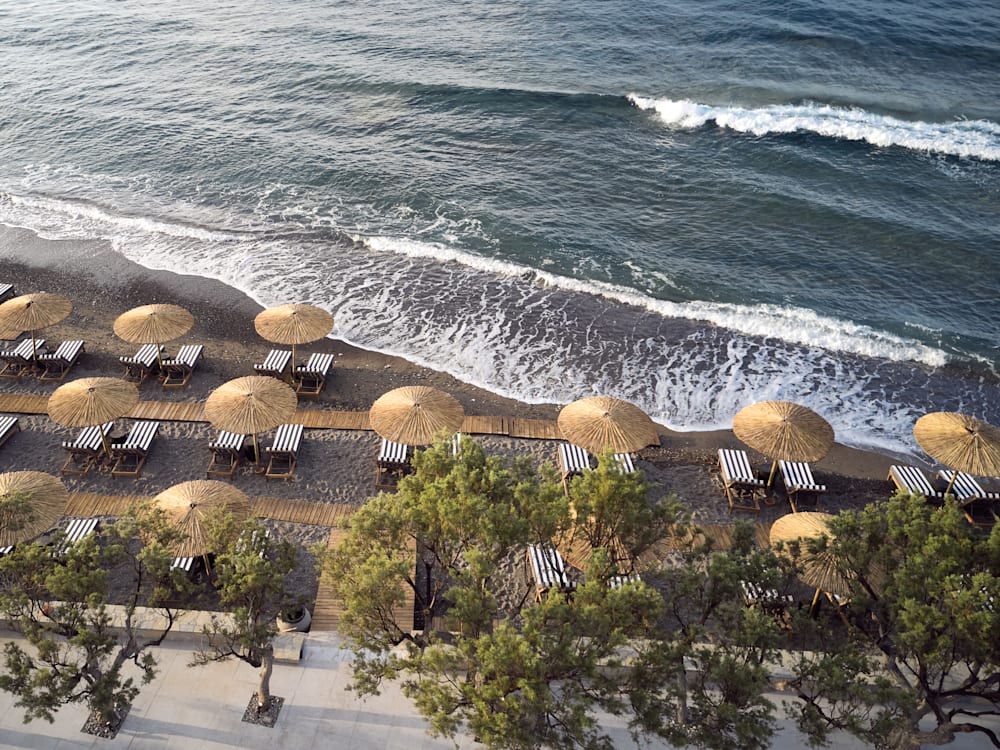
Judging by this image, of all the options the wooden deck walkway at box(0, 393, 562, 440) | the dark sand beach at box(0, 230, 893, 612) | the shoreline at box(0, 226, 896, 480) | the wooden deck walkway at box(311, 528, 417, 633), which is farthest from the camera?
the shoreline at box(0, 226, 896, 480)

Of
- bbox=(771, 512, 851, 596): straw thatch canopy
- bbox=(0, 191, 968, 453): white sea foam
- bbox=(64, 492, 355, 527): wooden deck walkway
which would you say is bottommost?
bbox=(0, 191, 968, 453): white sea foam

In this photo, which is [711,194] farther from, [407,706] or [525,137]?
[407,706]

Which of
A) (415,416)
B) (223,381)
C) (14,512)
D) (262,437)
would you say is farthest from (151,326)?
(14,512)

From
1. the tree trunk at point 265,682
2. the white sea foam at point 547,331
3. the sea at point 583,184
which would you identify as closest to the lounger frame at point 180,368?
the white sea foam at point 547,331

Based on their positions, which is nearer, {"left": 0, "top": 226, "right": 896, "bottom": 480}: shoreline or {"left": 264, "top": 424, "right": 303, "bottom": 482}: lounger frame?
{"left": 264, "top": 424, "right": 303, "bottom": 482}: lounger frame

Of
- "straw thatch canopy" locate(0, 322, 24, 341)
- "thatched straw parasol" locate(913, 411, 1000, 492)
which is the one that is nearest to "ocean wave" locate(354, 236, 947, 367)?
"thatched straw parasol" locate(913, 411, 1000, 492)

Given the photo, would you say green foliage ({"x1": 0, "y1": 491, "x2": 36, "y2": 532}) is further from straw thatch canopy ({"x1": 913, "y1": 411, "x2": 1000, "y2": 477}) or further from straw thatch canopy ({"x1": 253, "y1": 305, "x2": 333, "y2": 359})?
straw thatch canopy ({"x1": 913, "y1": 411, "x2": 1000, "y2": 477})

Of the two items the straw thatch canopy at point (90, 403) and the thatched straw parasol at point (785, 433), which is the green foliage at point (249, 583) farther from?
the thatched straw parasol at point (785, 433)
